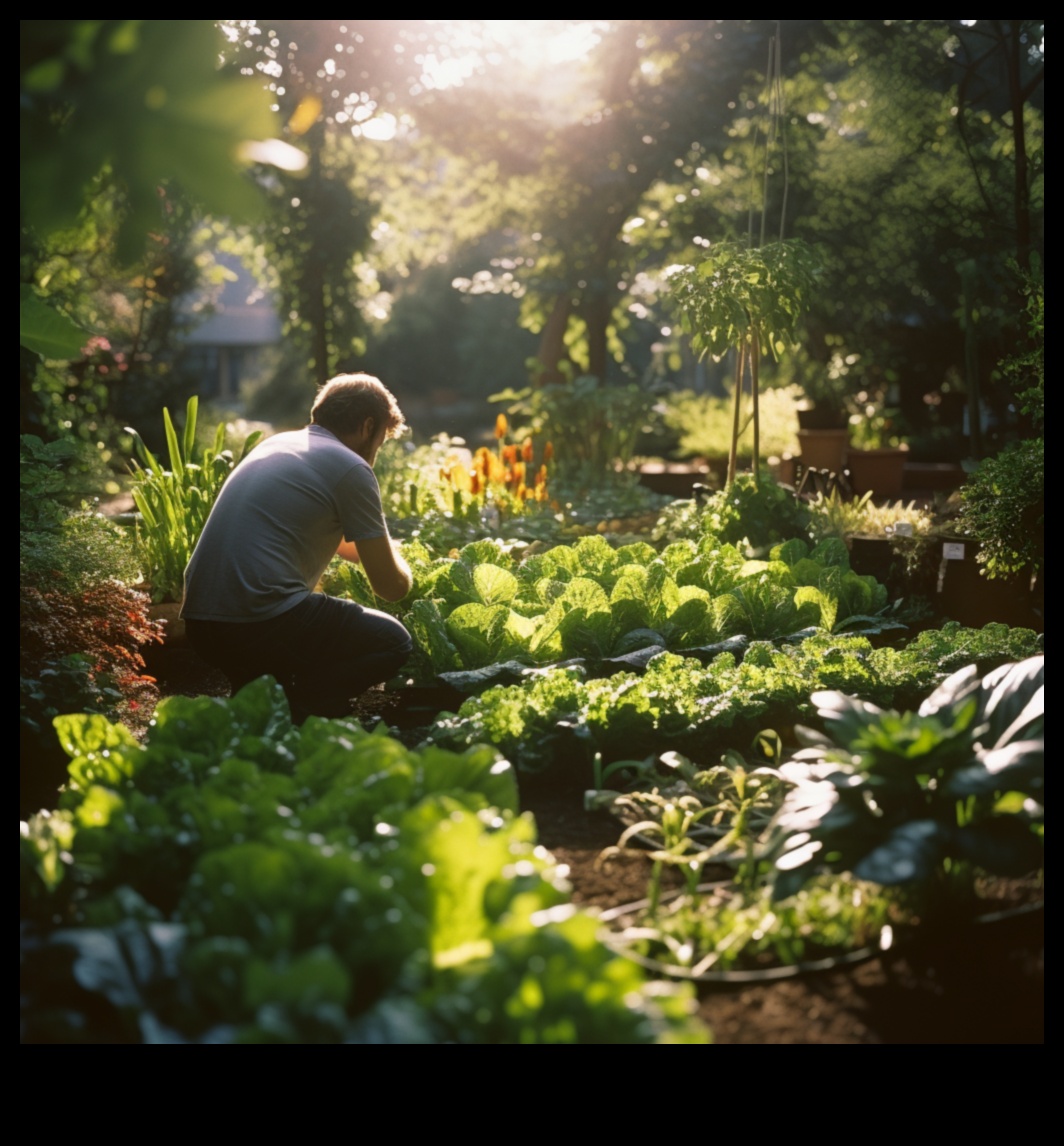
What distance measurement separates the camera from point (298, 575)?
3.56m

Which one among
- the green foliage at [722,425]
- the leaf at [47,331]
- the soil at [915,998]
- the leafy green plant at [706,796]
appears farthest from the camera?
the green foliage at [722,425]

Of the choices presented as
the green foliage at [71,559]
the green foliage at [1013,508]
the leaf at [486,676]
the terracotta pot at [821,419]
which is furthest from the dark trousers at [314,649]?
the terracotta pot at [821,419]

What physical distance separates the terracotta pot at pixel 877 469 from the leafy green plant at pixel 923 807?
660 centimetres

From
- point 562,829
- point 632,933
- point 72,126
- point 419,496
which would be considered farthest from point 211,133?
point 419,496

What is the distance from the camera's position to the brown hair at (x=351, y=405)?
12.0ft

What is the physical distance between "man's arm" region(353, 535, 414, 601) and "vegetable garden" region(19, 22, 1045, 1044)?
0.25m

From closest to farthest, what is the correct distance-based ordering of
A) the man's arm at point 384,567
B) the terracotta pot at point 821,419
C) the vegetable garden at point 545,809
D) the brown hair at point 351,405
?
the vegetable garden at point 545,809 < the man's arm at point 384,567 < the brown hair at point 351,405 < the terracotta pot at point 821,419

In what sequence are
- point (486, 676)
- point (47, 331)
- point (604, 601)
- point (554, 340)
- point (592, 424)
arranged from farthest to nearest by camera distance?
point (554, 340)
point (592, 424)
point (604, 601)
point (486, 676)
point (47, 331)

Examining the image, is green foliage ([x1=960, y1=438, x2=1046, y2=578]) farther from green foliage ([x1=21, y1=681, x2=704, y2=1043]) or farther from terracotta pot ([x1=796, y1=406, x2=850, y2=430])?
terracotta pot ([x1=796, y1=406, x2=850, y2=430])

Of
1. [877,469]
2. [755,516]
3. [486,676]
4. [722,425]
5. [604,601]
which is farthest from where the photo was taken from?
[722,425]

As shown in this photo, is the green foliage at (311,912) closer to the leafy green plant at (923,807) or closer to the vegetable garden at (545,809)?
the vegetable garden at (545,809)

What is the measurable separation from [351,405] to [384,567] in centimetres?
54

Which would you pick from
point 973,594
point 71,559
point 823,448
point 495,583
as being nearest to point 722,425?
point 823,448

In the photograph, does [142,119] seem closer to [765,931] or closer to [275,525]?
[765,931]
